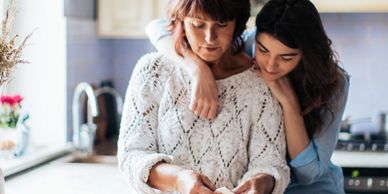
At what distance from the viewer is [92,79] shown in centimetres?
271

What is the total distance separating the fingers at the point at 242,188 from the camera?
1.19 metres

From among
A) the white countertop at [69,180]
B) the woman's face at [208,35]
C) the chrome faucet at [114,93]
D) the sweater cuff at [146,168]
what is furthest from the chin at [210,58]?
the chrome faucet at [114,93]

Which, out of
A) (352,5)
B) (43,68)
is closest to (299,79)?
(352,5)

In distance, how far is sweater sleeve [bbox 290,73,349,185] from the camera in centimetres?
140

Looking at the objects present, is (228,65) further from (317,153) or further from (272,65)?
(317,153)

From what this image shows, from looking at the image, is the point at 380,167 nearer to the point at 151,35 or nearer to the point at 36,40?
the point at 151,35

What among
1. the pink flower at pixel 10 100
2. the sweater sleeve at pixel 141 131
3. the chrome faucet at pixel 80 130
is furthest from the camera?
the chrome faucet at pixel 80 130

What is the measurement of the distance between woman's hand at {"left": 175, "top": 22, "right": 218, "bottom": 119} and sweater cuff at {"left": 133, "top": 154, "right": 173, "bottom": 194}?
13 cm

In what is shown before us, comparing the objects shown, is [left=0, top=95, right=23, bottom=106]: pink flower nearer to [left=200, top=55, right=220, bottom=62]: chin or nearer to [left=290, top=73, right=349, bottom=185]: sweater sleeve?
[left=200, top=55, right=220, bottom=62]: chin

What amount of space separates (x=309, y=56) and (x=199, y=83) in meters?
0.26

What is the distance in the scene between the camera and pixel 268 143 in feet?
4.29

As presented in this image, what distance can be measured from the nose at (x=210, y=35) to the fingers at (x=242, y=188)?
1.02ft

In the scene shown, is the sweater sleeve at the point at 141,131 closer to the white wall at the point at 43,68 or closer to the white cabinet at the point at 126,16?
the white wall at the point at 43,68

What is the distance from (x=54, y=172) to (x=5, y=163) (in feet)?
0.57
